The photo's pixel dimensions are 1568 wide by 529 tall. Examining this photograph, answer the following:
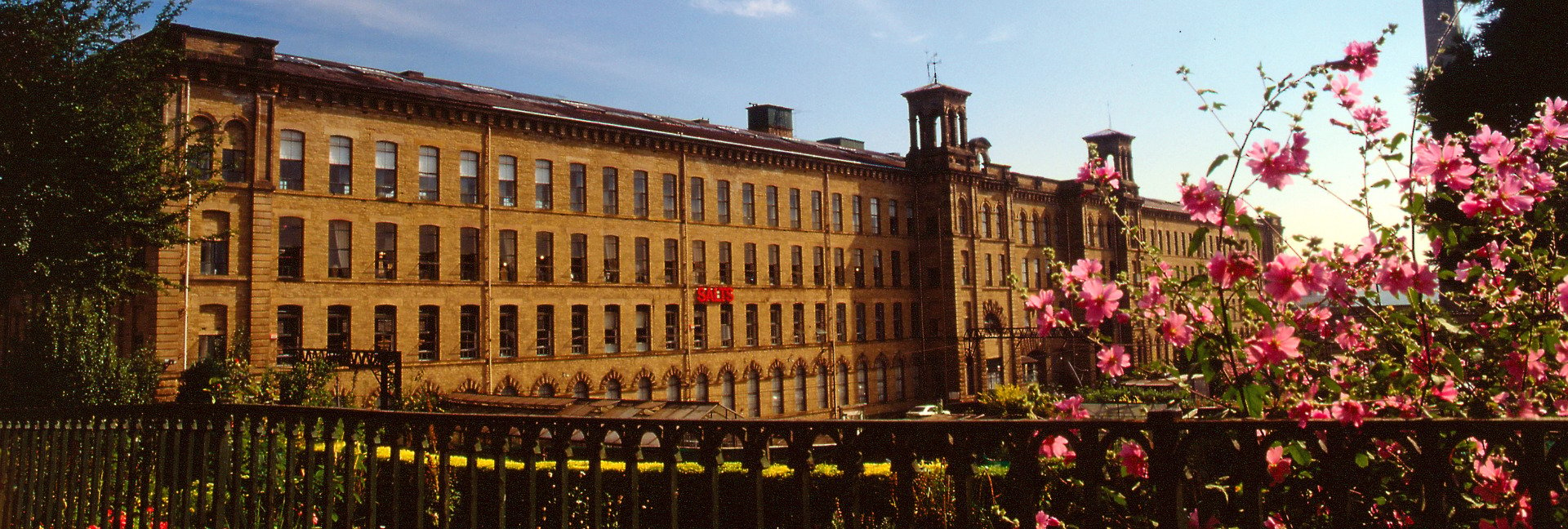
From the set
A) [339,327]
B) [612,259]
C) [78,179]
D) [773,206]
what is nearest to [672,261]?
[612,259]

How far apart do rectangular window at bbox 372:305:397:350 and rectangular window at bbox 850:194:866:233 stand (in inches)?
899

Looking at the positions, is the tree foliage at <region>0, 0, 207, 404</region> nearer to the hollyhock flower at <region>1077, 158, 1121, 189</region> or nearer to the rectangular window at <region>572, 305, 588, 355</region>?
the rectangular window at <region>572, 305, 588, 355</region>

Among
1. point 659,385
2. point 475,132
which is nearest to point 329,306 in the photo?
point 475,132

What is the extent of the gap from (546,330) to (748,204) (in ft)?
38.0

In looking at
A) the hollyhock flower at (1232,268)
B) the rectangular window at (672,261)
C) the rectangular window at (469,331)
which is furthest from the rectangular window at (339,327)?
the hollyhock flower at (1232,268)

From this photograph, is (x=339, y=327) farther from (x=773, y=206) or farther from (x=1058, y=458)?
(x=1058, y=458)

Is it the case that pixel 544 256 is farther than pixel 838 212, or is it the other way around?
pixel 838 212

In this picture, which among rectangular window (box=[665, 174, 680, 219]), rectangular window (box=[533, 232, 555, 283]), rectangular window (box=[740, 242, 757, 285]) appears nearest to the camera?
rectangular window (box=[533, 232, 555, 283])

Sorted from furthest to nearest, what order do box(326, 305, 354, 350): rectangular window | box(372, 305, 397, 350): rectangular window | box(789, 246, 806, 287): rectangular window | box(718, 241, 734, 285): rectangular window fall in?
box(789, 246, 806, 287): rectangular window, box(718, 241, 734, 285): rectangular window, box(372, 305, 397, 350): rectangular window, box(326, 305, 354, 350): rectangular window

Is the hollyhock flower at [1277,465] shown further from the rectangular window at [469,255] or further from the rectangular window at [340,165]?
the rectangular window at [469,255]

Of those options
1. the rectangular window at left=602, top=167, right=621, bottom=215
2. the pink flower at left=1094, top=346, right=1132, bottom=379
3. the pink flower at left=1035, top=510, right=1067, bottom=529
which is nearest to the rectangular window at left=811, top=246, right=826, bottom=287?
the rectangular window at left=602, top=167, right=621, bottom=215

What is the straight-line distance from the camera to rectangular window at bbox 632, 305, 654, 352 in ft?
121

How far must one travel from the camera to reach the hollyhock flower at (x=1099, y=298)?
4102 mm

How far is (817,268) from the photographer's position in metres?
44.8
